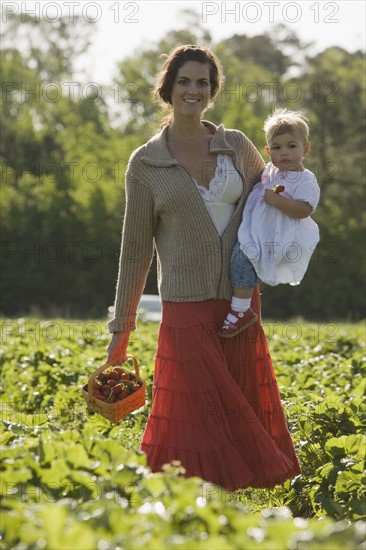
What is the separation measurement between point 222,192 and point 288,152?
1.25 ft

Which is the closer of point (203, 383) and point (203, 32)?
point (203, 383)

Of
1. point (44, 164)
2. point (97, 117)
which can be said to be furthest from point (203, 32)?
point (44, 164)

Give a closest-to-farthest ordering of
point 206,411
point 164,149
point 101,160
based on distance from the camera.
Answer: point 206,411
point 164,149
point 101,160

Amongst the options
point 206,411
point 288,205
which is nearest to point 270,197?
point 288,205

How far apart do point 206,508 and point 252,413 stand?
6.13ft

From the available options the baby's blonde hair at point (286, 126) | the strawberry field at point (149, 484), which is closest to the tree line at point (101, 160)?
the strawberry field at point (149, 484)

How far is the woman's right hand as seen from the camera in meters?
4.93

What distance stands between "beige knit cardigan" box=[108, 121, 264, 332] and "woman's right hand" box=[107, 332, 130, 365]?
4 cm

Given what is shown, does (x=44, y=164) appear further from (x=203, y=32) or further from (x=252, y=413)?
(x=252, y=413)

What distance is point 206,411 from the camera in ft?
15.4

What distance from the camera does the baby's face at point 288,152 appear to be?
487 cm

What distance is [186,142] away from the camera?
488cm

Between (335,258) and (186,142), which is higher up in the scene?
(186,142)

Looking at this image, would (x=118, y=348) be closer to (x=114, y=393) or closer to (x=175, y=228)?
(x=114, y=393)
